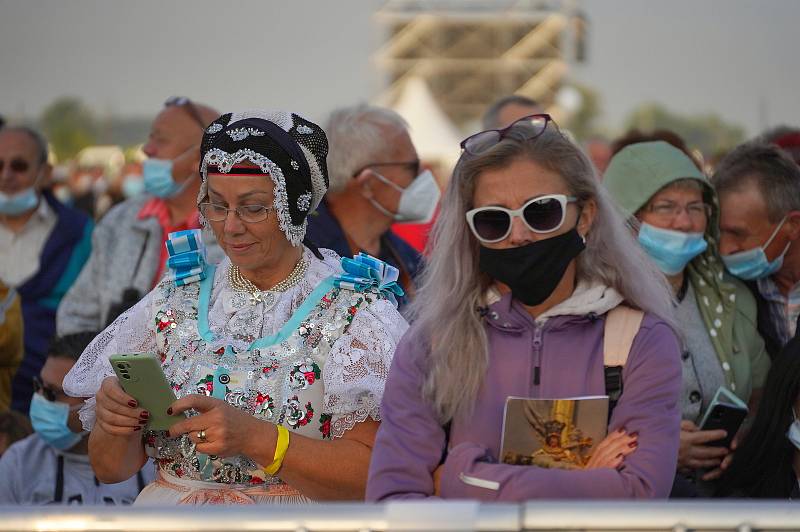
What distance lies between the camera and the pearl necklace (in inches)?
151

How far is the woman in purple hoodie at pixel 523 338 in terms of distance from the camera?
2990mm

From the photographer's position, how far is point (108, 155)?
34.0m

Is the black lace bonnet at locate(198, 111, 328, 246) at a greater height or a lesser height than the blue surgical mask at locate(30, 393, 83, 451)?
greater

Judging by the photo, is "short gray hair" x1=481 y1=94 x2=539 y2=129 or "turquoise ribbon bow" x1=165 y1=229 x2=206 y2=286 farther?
"short gray hair" x1=481 y1=94 x2=539 y2=129

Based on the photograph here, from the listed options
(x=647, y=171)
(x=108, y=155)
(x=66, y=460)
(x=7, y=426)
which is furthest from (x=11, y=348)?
(x=108, y=155)

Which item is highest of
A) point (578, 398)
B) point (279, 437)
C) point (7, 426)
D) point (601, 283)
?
point (601, 283)

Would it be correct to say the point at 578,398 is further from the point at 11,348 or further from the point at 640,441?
the point at 11,348

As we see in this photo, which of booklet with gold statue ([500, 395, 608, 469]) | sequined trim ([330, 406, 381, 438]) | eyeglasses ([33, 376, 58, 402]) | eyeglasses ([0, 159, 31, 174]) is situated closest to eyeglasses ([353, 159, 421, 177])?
eyeglasses ([33, 376, 58, 402])

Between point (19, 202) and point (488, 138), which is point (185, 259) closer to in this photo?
point (488, 138)

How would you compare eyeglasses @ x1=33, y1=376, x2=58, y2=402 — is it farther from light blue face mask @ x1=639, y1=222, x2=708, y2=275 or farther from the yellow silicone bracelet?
light blue face mask @ x1=639, y1=222, x2=708, y2=275

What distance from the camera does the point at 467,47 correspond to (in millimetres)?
69375

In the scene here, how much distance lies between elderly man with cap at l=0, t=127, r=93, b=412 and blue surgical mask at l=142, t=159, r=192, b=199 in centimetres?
144

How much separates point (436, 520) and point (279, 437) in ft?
4.76

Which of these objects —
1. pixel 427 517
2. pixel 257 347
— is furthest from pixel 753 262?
pixel 427 517
